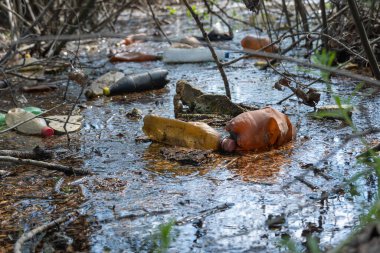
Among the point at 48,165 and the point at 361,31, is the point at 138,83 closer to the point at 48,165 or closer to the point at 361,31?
the point at 48,165

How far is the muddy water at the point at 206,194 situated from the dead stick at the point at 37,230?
0.05m

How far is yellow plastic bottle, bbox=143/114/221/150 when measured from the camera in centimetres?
383

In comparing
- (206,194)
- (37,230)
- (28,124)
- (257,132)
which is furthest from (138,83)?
(37,230)

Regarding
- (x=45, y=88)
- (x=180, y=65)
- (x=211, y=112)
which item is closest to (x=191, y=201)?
(x=211, y=112)

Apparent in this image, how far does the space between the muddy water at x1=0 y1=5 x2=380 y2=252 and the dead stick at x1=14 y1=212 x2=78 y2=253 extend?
0.05m

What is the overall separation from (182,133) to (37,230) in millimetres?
1442

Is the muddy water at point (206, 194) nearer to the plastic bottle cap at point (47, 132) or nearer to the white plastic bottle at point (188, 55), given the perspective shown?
the plastic bottle cap at point (47, 132)

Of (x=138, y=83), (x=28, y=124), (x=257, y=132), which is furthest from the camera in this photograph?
(x=138, y=83)

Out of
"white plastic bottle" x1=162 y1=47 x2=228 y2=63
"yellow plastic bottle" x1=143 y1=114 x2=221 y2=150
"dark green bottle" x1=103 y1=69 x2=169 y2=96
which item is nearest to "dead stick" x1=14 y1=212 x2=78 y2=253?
"yellow plastic bottle" x1=143 y1=114 x2=221 y2=150

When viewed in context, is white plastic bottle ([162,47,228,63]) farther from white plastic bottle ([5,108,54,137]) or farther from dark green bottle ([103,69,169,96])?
white plastic bottle ([5,108,54,137])

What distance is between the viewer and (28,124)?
449cm

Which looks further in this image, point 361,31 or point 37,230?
point 361,31

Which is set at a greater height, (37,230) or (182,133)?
(182,133)

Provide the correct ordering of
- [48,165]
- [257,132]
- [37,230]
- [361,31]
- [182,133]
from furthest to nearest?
[182,133]
[257,132]
[48,165]
[361,31]
[37,230]
